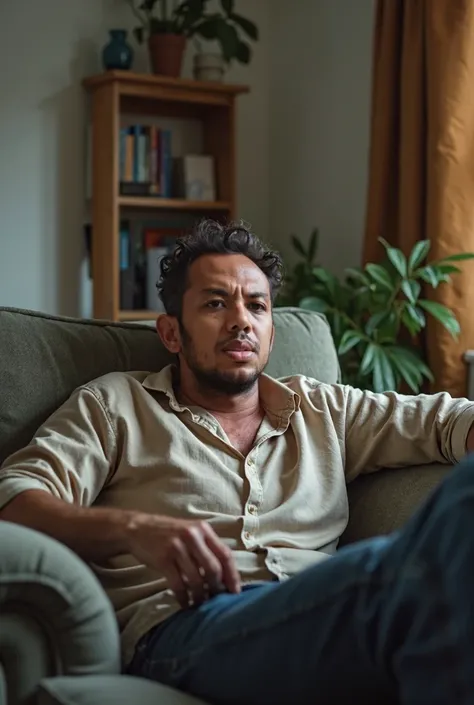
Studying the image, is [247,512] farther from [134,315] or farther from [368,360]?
[134,315]

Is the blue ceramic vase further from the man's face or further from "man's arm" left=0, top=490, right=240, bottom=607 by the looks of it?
"man's arm" left=0, top=490, right=240, bottom=607

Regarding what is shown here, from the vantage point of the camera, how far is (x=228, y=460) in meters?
1.68

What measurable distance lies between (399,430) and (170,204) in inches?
83.4

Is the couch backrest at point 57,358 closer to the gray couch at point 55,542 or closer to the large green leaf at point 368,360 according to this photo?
the gray couch at point 55,542

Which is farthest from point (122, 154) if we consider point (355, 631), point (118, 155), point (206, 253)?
point (355, 631)

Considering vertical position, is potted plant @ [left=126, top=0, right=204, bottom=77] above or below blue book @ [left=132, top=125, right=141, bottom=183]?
above

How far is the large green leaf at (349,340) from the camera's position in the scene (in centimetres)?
280

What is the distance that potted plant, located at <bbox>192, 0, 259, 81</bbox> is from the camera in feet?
12.1

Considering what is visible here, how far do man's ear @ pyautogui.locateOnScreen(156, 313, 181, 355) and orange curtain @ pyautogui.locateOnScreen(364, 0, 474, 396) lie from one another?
1.31 meters

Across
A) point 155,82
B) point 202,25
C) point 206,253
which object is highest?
point 202,25

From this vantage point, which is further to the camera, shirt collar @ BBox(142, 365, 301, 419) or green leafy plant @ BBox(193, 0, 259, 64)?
green leafy plant @ BBox(193, 0, 259, 64)

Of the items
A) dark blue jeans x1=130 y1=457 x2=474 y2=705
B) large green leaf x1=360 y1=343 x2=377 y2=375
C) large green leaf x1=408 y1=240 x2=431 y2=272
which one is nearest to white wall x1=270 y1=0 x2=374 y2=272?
large green leaf x1=408 y1=240 x2=431 y2=272

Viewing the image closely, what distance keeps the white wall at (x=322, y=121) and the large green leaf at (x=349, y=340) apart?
3.01ft

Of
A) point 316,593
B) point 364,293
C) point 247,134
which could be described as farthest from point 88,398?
point 247,134
